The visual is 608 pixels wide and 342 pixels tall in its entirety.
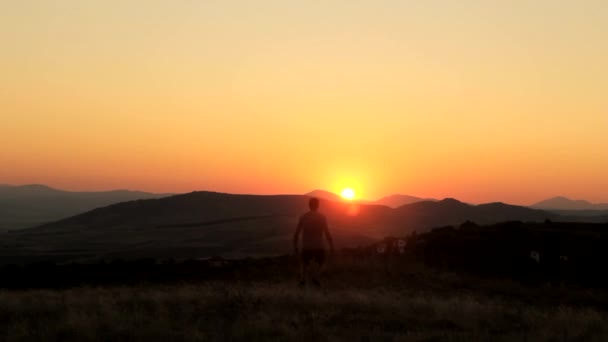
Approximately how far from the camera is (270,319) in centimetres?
923

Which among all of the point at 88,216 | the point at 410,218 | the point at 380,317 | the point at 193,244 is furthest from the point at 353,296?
the point at 88,216

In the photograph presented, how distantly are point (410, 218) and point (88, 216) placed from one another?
163ft

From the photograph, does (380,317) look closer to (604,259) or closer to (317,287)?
(317,287)

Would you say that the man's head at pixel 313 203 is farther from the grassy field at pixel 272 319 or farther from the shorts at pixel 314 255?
the grassy field at pixel 272 319

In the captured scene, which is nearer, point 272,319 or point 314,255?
point 272,319

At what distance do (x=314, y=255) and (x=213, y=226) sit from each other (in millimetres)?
65428

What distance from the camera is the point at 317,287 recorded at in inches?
539

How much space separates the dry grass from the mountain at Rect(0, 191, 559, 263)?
3680 cm

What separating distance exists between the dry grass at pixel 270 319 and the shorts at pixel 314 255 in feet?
5.83

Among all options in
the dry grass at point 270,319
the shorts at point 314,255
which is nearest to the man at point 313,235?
the shorts at point 314,255

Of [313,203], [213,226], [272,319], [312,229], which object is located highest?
[313,203]

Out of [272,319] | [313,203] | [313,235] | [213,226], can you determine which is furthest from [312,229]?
[213,226]

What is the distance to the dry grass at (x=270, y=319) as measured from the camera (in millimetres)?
8555

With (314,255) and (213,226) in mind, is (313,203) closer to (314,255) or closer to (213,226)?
(314,255)
